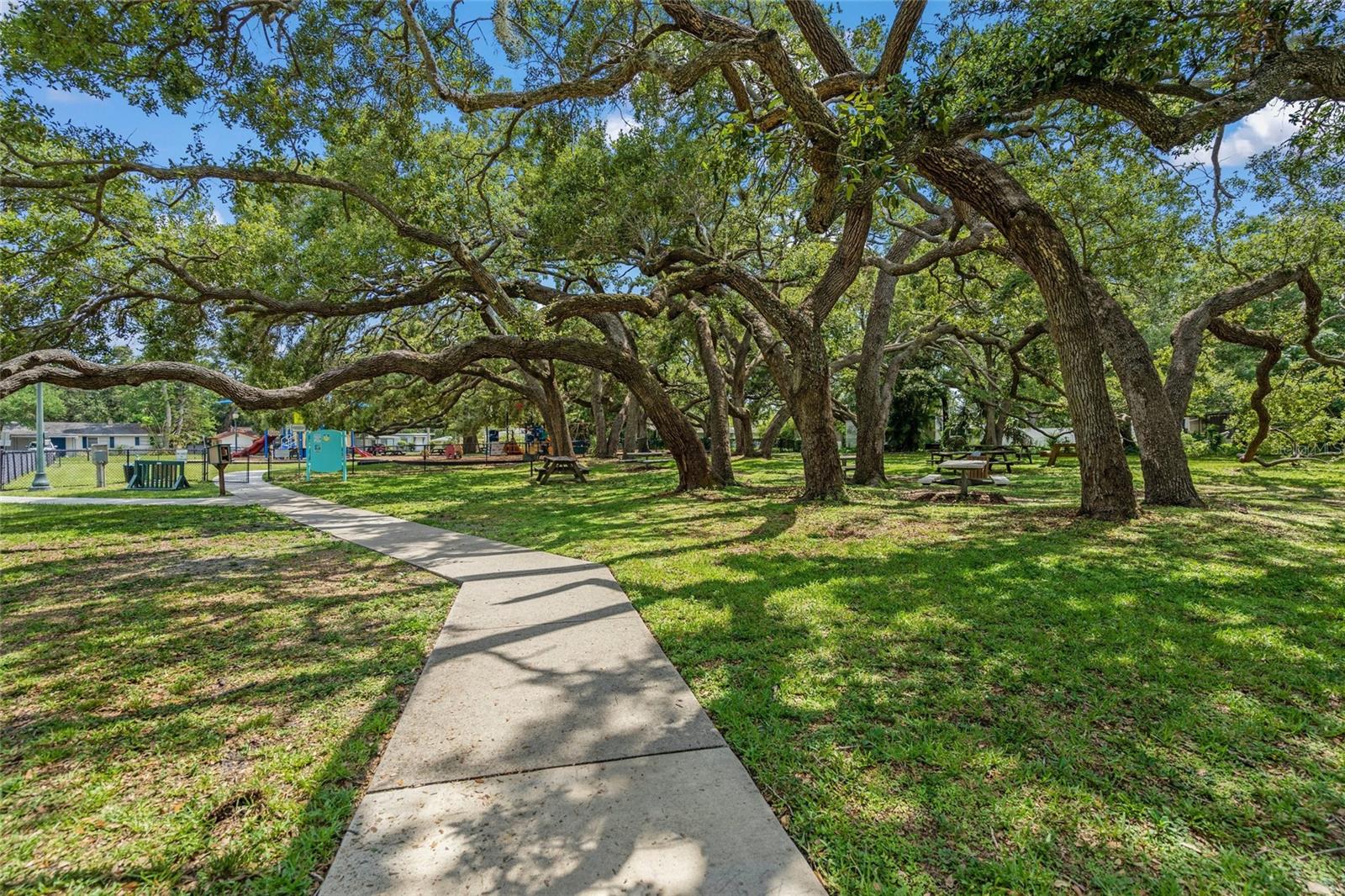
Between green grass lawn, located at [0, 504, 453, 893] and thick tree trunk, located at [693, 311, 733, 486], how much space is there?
8.54 m

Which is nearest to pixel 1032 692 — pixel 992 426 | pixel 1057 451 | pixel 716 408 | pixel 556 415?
pixel 716 408

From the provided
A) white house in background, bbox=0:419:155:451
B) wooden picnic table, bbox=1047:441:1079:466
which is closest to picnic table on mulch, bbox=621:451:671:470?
wooden picnic table, bbox=1047:441:1079:466

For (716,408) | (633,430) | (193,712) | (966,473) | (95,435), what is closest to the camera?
(193,712)

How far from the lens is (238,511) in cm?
1094

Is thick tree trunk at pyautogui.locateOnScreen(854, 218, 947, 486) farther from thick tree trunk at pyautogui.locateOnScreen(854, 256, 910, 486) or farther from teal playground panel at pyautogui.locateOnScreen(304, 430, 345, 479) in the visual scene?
teal playground panel at pyautogui.locateOnScreen(304, 430, 345, 479)

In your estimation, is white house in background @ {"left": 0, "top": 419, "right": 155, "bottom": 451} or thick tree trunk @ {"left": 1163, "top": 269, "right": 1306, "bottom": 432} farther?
white house in background @ {"left": 0, "top": 419, "right": 155, "bottom": 451}

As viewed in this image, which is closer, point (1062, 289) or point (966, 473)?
point (1062, 289)

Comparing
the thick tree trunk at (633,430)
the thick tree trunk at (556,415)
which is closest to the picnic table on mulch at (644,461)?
the thick tree trunk at (556,415)

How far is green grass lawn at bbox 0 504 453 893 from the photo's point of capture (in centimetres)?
204

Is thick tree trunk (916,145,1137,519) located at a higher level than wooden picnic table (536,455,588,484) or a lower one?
higher

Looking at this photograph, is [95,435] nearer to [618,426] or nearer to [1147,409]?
[618,426]

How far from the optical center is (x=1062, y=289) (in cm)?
725

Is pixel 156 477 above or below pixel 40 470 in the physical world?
below

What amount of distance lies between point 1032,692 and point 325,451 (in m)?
18.9
